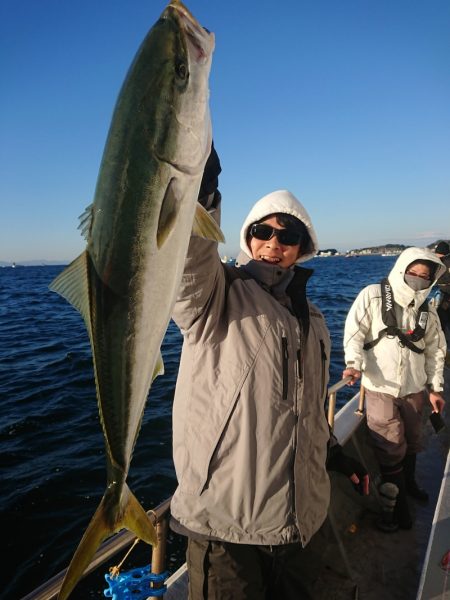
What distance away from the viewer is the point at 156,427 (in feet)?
29.1

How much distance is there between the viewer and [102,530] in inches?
67.0

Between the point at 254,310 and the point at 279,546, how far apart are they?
1317 mm

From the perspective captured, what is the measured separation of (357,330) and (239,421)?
3.23m

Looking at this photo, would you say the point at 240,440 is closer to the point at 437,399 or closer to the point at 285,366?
the point at 285,366

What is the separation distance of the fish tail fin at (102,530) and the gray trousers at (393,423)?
12.0 ft

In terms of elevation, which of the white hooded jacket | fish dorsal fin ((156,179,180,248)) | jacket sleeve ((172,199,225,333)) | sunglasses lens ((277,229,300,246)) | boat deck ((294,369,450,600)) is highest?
fish dorsal fin ((156,179,180,248))

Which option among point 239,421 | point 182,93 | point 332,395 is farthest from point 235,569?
point 332,395

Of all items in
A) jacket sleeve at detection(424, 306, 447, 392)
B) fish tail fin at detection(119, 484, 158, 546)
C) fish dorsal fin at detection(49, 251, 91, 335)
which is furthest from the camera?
jacket sleeve at detection(424, 306, 447, 392)

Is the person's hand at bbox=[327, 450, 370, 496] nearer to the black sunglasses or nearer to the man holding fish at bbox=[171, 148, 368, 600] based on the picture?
the man holding fish at bbox=[171, 148, 368, 600]

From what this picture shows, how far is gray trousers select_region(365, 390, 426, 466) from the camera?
183 inches

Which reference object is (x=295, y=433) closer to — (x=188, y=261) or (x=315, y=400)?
(x=315, y=400)

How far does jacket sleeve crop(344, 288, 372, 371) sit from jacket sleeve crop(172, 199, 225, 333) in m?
3.15

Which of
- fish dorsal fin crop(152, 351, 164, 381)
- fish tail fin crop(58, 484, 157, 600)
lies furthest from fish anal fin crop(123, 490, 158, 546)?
fish dorsal fin crop(152, 351, 164, 381)

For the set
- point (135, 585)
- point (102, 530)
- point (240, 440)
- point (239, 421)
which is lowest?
point (135, 585)
